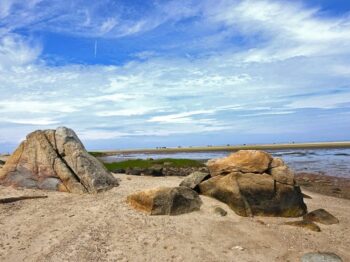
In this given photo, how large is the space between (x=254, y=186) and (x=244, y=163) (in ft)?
4.09

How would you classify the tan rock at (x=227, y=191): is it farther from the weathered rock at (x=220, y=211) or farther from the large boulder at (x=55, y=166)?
the large boulder at (x=55, y=166)

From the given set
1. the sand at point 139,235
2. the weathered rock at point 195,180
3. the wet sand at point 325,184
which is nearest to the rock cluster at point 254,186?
the weathered rock at point 195,180

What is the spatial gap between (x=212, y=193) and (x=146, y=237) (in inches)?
209

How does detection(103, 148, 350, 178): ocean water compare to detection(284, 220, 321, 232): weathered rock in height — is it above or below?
above

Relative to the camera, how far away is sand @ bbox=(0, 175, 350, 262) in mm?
11898

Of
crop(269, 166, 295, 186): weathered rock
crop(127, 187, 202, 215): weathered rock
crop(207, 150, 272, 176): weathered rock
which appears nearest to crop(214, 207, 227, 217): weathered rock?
crop(127, 187, 202, 215): weathered rock

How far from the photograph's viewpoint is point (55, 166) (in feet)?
61.4

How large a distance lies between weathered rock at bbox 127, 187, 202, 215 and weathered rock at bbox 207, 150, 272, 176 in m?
2.51

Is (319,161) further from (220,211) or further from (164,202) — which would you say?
(164,202)

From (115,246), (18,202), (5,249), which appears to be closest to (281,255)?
(115,246)

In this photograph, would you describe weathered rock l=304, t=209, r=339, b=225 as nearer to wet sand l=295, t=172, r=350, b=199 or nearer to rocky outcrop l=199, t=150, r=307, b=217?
rocky outcrop l=199, t=150, r=307, b=217

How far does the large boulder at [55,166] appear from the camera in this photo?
18.4 m

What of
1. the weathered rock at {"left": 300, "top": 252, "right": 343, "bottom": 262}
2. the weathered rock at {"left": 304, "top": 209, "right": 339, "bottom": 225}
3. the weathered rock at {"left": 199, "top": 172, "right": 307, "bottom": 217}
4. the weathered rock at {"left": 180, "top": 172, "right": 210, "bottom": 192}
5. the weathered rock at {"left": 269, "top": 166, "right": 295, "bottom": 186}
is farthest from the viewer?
the weathered rock at {"left": 180, "top": 172, "right": 210, "bottom": 192}

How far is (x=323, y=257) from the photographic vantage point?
458 inches
